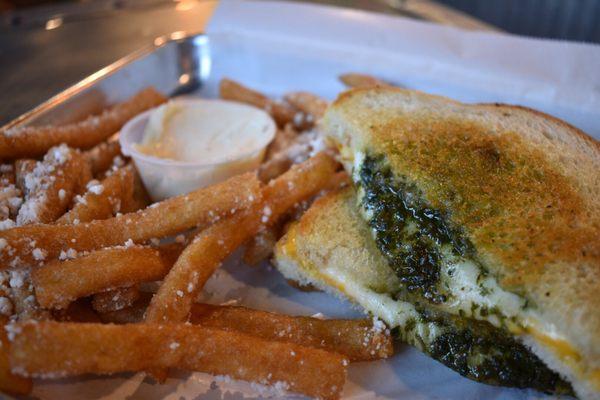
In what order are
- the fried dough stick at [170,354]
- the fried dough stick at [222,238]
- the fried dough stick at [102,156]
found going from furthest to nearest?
the fried dough stick at [102,156], the fried dough stick at [222,238], the fried dough stick at [170,354]

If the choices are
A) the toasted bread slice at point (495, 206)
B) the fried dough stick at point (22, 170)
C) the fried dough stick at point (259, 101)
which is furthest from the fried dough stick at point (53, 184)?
the toasted bread slice at point (495, 206)

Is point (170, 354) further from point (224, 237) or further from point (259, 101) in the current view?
point (259, 101)

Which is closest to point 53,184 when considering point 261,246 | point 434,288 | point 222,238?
point 222,238

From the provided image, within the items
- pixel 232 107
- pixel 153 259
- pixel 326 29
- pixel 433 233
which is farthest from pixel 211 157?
pixel 326 29

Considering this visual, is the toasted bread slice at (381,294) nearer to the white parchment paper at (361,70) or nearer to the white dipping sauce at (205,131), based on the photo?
the white parchment paper at (361,70)

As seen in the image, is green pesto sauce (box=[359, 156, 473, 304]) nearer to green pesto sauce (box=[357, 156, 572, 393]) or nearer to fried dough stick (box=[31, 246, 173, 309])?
green pesto sauce (box=[357, 156, 572, 393])
